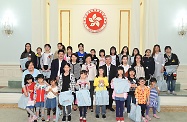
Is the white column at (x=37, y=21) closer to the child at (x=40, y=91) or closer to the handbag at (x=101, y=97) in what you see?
the child at (x=40, y=91)

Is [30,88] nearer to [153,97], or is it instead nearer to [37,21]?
[153,97]

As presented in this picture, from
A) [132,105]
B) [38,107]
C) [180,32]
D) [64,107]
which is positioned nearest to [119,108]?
[132,105]

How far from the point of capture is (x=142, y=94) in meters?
5.52

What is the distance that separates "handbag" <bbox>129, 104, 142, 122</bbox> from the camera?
217 inches

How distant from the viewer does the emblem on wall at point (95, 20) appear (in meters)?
11.8

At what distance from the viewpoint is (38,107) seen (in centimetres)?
548

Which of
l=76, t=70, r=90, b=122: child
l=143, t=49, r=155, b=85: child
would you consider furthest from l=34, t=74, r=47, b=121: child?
l=143, t=49, r=155, b=85: child

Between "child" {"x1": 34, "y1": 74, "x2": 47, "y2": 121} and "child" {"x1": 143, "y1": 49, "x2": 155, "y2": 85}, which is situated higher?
"child" {"x1": 143, "y1": 49, "x2": 155, "y2": 85}

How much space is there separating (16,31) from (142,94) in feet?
19.0

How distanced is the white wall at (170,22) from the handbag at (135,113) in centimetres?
397

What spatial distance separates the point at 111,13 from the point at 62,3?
2.46 metres

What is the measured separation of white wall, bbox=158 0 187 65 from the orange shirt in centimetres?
385

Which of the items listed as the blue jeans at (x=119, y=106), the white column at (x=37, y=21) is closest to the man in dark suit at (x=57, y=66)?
the blue jeans at (x=119, y=106)

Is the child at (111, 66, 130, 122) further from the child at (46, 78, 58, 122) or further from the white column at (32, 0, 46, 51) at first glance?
the white column at (32, 0, 46, 51)
